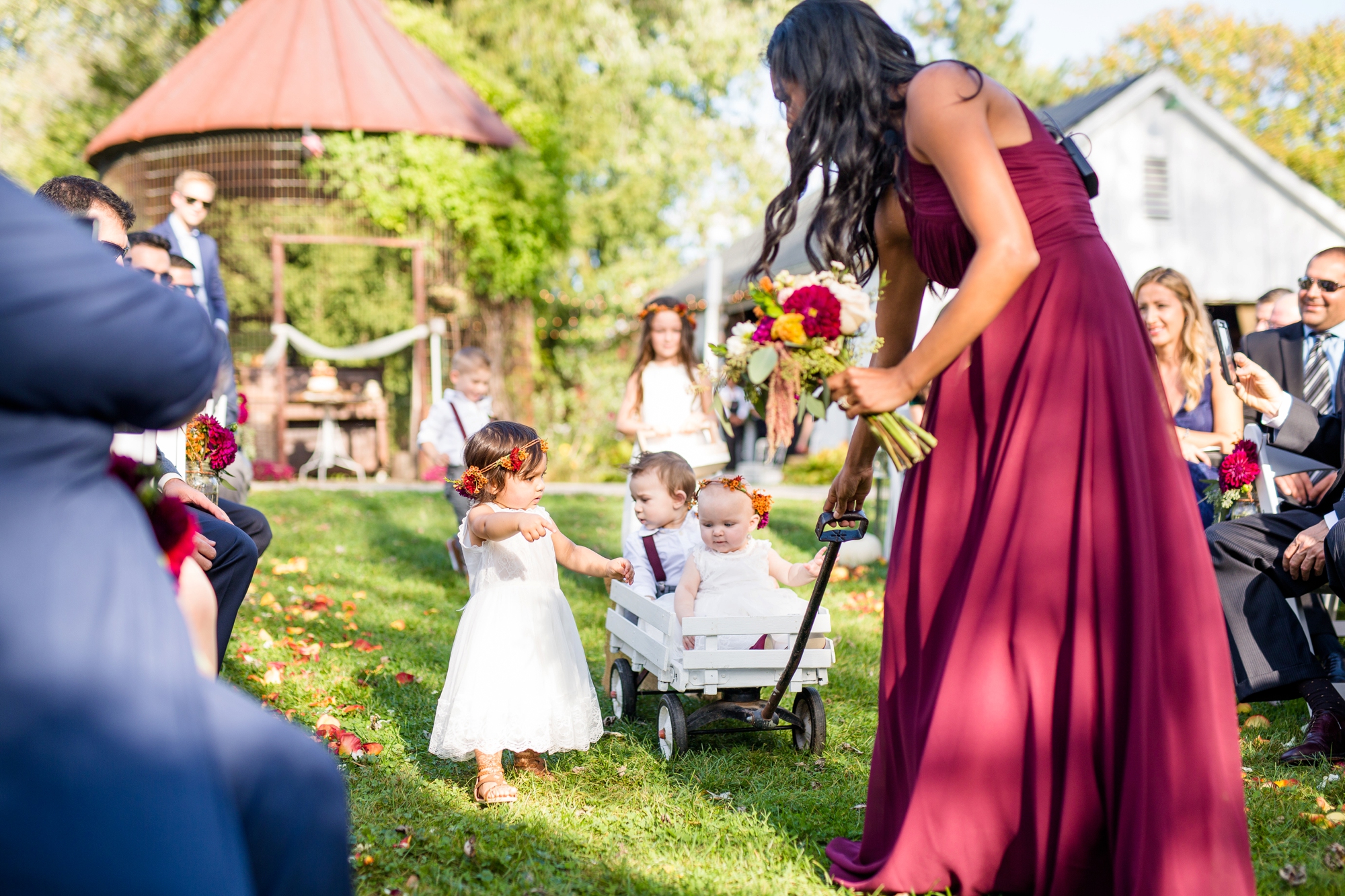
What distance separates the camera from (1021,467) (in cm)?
269

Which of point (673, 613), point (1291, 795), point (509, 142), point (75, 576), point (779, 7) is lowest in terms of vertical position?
point (1291, 795)

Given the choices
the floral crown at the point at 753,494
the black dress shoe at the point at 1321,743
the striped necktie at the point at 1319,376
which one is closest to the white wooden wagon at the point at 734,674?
the floral crown at the point at 753,494

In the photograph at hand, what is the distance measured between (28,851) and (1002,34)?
1816 inches

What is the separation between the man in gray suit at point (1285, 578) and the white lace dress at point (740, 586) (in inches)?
71.1

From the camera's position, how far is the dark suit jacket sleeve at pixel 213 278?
316 inches

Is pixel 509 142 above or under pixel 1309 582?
above

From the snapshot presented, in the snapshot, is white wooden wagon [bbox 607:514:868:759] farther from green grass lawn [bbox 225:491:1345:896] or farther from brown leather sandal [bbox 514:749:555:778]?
brown leather sandal [bbox 514:749:555:778]

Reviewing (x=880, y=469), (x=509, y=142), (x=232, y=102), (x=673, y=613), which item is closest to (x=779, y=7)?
(x=509, y=142)

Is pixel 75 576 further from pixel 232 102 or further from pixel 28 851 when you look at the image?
pixel 232 102

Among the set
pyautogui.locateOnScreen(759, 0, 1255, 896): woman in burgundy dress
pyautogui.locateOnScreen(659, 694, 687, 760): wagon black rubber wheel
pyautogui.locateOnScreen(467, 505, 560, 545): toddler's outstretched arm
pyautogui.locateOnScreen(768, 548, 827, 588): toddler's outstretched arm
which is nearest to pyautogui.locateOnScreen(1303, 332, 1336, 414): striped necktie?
pyautogui.locateOnScreen(768, 548, 827, 588): toddler's outstretched arm

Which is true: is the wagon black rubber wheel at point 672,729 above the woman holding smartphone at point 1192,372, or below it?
below

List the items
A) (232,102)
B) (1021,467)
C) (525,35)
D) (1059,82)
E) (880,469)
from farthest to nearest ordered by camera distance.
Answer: (1059,82) < (525,35) < (232,102) < (880,469) < (1021,467)

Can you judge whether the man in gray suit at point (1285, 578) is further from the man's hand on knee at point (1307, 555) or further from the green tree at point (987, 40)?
the green tree at point (987, 40)

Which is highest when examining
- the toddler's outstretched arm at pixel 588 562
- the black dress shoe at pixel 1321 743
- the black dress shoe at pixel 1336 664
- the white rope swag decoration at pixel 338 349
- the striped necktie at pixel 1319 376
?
the white rope swag decoration at pixel 338 349
